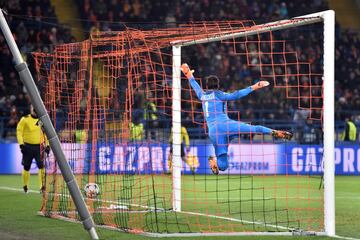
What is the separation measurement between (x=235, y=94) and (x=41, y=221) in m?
3.63

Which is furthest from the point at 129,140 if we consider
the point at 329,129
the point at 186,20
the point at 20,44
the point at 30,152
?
the point at 186,20

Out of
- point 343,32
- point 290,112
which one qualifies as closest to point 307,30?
point 343,32

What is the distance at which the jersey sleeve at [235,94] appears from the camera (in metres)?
12.6

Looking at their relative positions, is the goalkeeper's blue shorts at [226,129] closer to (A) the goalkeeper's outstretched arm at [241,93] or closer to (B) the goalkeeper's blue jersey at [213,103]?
(B) the goalkeeper's blue jersey at [213,103]

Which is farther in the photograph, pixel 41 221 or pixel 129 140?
pixel 129 140

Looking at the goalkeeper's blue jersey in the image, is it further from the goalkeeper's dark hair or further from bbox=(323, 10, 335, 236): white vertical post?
bbox=(323, 10, 335, 236): white vertical post

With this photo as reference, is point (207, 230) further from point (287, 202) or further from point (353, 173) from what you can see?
point (353, 173)

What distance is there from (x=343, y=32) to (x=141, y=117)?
12.5m

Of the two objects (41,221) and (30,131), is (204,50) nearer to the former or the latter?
(30,131)

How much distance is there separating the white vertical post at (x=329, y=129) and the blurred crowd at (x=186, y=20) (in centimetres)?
1823

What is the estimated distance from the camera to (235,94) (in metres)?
12.7

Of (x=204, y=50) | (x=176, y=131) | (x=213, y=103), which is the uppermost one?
(x=204, y=50)

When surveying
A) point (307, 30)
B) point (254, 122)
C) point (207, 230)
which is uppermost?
point (307, 30)

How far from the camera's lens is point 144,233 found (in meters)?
10.9
